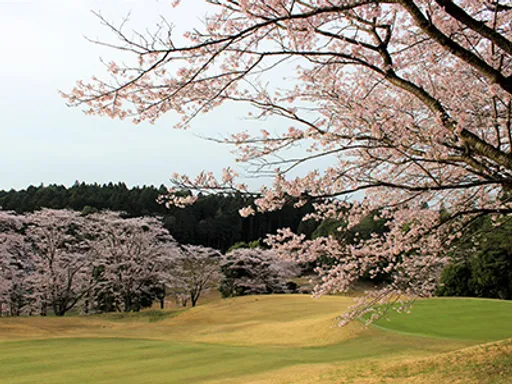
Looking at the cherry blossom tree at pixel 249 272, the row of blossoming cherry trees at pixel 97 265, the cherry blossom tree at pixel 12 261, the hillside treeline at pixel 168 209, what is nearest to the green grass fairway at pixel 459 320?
the cherry blossom tree at pixel 249 272

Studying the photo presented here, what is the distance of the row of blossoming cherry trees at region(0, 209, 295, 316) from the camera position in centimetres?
2209

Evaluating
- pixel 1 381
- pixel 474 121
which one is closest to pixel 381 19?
pixel 474 121

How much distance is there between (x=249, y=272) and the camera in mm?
27047

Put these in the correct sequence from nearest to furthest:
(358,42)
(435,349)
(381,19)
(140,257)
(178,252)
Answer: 1. (358,42)
2. (381,19)
3. (435,349)
4. (140,257)
5. (178,252)

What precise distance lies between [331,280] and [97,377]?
425 centimetres

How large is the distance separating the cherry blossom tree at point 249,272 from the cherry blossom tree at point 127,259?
3.45 metres

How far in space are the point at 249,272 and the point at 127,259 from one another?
7373mm

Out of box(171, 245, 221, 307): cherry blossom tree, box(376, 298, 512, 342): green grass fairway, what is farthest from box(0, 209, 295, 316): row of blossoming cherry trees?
box(376, 298, 512, 342): green grass fairway

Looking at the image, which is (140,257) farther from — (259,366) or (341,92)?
(341,92)

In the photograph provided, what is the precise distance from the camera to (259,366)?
7.90 m

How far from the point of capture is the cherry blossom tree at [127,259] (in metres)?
24.2

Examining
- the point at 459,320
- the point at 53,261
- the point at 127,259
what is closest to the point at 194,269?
the point at 127,259

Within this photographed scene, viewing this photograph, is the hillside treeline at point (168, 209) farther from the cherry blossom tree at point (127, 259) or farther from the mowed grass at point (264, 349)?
the mowed grass at point (264, 349)

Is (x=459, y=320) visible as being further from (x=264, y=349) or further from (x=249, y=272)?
(x=249, y=272)
